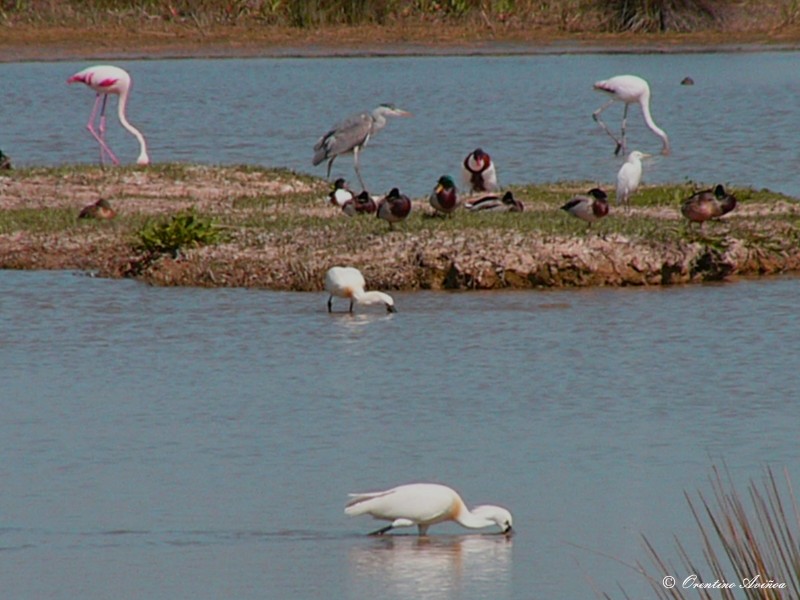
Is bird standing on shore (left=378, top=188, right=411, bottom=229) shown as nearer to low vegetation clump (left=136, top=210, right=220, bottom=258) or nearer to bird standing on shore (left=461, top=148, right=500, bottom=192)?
low vegetation clump (left=136, top=210, right=220, bottom=258)

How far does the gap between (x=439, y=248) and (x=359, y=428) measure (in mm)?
3999

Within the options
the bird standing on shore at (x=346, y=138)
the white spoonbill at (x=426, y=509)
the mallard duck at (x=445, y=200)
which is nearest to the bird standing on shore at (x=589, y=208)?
the mallard duck at (x=445, y=200)

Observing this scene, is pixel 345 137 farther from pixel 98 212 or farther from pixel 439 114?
pixel 439 114

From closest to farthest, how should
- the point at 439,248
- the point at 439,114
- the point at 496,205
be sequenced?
the point at 439,248 → the point at 496,205 → the point at 439,114

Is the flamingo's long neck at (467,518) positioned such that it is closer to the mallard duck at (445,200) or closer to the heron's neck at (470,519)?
the heron's neck at (470,519)

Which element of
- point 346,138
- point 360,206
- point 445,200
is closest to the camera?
point 445,200

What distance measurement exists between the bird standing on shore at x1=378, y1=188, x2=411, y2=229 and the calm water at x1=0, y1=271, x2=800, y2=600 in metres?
0.81

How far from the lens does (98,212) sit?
15.1 metres

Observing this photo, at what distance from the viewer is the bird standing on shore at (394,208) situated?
1333 centimetres

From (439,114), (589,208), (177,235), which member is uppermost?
(589,208)

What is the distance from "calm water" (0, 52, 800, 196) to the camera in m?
21.2

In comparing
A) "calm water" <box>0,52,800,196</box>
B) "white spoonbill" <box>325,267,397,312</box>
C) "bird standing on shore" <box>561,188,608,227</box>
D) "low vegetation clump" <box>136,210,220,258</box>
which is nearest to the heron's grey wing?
"calm water" <box>0,52,800,196</box>

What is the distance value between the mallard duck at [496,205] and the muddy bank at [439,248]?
0.14 metres

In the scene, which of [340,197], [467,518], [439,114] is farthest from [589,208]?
[439,114]
